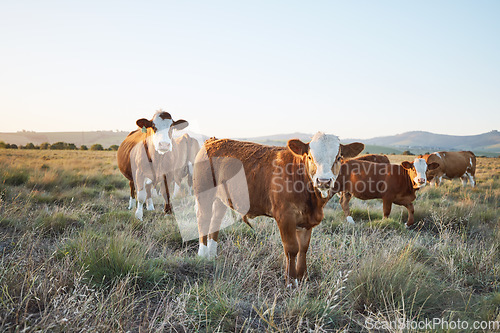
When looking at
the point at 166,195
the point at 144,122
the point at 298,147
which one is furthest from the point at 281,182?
the point at 166,195

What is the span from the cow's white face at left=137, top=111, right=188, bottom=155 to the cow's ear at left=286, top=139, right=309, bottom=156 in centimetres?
388

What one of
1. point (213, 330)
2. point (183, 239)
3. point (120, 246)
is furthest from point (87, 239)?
point (213, 330)

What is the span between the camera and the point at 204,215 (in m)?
4.92

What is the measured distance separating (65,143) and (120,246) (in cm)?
5944

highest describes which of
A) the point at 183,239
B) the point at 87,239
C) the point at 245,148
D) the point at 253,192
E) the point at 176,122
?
the point at 176,122

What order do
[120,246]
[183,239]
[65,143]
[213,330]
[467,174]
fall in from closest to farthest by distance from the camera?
[213,330]
[120,246]
[183,239]
[467,174]
[65,143]

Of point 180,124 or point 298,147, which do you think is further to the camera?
point 180,124

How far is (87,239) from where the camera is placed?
157 inches

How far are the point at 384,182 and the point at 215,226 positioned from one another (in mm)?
6007

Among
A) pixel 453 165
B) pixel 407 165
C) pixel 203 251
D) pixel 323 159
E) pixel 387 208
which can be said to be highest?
pixel 323 159

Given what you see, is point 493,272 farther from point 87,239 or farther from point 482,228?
point 87,239

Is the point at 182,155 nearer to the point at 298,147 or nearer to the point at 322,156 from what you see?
the point at 298,147

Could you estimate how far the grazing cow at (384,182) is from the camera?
8461 mm

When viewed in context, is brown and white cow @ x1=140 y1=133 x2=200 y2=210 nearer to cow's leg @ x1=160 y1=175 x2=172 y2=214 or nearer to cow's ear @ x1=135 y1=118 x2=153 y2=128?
cow's leg @ x1=160 y1=175 x2=172 y2=214
